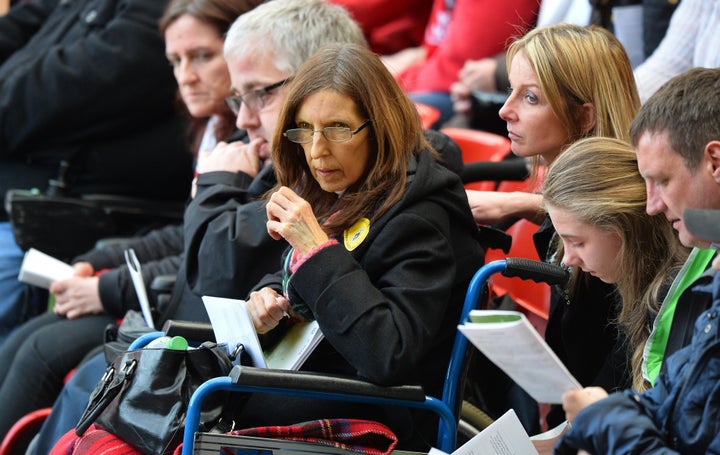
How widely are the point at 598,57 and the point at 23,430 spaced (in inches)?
75.9

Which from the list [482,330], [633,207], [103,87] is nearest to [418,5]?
[103,87]

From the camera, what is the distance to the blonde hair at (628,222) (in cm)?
199

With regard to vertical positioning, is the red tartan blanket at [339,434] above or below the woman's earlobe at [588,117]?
below

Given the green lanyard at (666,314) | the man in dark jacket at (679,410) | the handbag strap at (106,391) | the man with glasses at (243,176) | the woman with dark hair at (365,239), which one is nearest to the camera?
the man in dark jacket at (679,410)

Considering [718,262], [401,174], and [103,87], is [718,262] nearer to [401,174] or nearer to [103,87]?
[401,174]

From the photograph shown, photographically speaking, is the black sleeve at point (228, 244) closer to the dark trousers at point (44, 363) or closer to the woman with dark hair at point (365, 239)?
the woman with dark hair at point (365, 239)

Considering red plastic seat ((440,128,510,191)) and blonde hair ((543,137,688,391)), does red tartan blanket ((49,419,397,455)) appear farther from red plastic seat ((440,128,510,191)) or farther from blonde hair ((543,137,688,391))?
red plastic seat ((440,128,510,191))

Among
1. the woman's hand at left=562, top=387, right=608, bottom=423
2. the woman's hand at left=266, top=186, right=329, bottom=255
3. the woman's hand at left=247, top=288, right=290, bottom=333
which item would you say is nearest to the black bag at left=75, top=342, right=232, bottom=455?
the woman's hand at left=247, top=288, right=290, bottom=333

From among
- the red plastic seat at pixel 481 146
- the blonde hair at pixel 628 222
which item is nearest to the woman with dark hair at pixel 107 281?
the red plastic seat at pixel 481 146

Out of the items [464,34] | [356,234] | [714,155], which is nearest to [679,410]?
[714,155]

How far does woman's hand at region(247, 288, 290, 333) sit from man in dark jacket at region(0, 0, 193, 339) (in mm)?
1920

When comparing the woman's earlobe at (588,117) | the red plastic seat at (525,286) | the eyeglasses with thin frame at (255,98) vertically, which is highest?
the woman's earlobe at (588,117)

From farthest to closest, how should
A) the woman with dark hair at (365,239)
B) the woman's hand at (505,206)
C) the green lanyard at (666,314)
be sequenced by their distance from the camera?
1. the woman's hand at (505,206)
2. the woman with dark hair at (365,239)
3. the green lanyard at (666,314)

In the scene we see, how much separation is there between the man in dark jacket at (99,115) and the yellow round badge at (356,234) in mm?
2027
